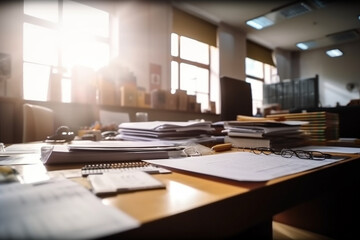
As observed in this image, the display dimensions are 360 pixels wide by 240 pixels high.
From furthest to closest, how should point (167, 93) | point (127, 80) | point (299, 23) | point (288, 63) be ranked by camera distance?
point (288, 63) → point (299, 23) → point (167, 93) → point (127, 80)

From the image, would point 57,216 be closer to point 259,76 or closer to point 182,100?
point 182,100

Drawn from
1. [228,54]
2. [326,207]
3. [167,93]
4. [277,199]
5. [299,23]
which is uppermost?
[299,23]

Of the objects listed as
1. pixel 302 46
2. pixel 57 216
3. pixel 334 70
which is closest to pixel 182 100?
pixel 57 216

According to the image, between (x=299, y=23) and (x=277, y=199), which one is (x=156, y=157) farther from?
(x=299, y=23)

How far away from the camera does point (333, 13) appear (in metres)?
4.88

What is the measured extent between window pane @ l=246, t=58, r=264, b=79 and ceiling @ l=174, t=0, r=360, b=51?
1.88 ft

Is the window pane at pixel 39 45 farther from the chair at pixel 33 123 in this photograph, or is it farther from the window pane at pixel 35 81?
the chair at pixel 33 123

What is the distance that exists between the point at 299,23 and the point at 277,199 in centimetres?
612

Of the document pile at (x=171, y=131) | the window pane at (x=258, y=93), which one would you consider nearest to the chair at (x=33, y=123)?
the document pile at (x=171, y=131)

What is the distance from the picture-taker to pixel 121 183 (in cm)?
29

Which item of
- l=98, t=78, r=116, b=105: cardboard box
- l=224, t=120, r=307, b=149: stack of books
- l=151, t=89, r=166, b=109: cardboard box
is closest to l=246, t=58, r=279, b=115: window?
l=151, t=89, r=166, b=109: cardboard box

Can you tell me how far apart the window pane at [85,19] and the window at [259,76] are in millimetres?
4130

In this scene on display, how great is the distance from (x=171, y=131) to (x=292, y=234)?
794 mm

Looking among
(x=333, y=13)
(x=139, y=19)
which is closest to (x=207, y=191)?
(x=139, y=19)
